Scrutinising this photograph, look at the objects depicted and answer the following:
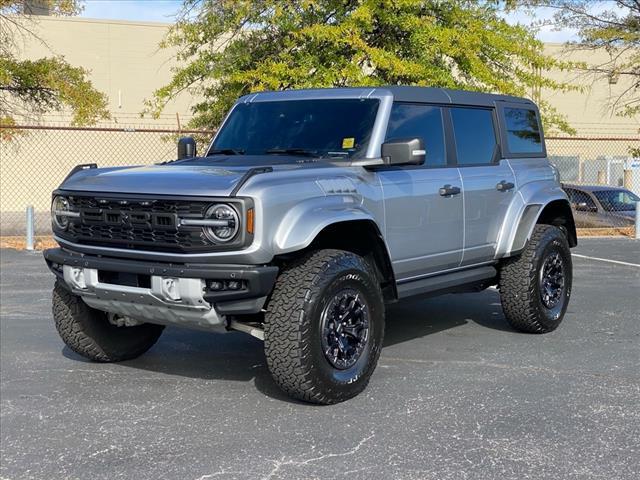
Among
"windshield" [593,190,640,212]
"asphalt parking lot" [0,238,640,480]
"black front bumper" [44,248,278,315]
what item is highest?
"black front bumper" [44,248,278,315]

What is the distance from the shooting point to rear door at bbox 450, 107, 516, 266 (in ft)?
20.1

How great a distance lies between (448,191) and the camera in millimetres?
5840

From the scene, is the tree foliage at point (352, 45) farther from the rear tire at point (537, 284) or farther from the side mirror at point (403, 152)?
the side mirror at point (403, 152)

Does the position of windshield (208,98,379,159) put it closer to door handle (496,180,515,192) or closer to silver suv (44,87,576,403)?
silver suv (44,87,576,403)

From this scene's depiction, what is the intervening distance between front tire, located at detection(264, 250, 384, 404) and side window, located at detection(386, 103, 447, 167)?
1.18 meters

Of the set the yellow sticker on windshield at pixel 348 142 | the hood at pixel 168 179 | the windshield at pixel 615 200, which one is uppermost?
the yellow sticker on windshield at pixel 348 142

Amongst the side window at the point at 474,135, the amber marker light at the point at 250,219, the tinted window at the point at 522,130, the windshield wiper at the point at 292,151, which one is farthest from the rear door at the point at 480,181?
the amber marker light at the point at 250,219

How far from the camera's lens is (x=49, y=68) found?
1476 cm

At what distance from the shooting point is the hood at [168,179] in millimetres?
4477

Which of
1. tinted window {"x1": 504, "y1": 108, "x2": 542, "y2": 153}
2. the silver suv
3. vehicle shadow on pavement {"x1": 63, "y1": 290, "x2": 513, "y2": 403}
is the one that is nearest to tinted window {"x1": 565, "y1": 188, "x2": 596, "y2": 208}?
vehicle shadow on pavement {"x1": 63, "y1": 290, "x2": 513, "y2": 403}

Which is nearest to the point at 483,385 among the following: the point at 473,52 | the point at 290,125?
the point at 290,125

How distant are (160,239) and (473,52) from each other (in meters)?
10.3

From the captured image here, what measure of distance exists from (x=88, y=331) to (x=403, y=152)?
257 cm

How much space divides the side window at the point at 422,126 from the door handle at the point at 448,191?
0.67 feet
